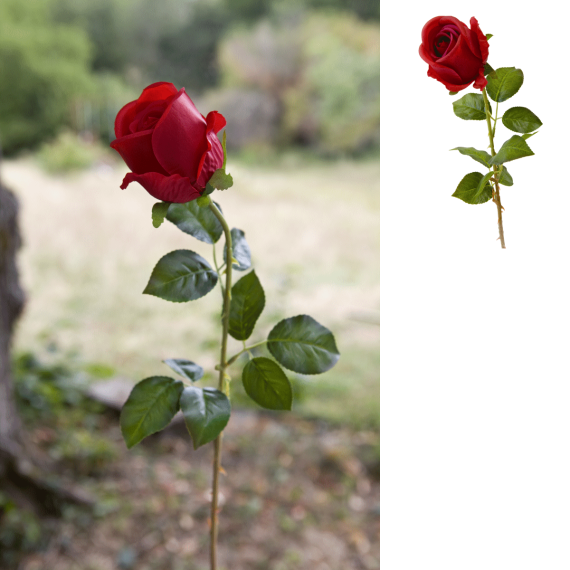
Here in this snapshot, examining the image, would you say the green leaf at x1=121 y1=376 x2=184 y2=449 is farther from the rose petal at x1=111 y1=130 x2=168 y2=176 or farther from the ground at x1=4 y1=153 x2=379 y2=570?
the ground at x1=4 y1=153 x2=379 y2=570

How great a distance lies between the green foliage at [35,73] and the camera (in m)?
3.33

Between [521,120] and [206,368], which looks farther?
[206,368]

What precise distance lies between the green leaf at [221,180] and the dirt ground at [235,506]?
4.43ft

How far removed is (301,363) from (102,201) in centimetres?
317

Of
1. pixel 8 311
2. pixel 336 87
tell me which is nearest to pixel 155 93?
pixel 8 311

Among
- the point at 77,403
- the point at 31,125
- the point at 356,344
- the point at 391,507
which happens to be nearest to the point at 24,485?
the point at 77,403

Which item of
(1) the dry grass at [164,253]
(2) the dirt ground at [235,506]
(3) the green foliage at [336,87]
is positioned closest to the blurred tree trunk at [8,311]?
(2) the dirt ground at [235,506]

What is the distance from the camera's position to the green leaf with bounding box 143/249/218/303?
344mm

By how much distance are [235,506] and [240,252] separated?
1.42 m

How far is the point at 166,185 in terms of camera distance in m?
0.30

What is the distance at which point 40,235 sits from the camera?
317 centimetres

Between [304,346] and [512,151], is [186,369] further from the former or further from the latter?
[512,151]

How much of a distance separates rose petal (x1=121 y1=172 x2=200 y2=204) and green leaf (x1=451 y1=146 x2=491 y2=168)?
0.21 m

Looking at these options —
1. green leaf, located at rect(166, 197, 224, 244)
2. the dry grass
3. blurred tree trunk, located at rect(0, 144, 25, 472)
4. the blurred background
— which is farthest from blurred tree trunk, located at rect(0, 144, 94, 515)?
green leaf, located at rect(166, 197, 224, 244)
